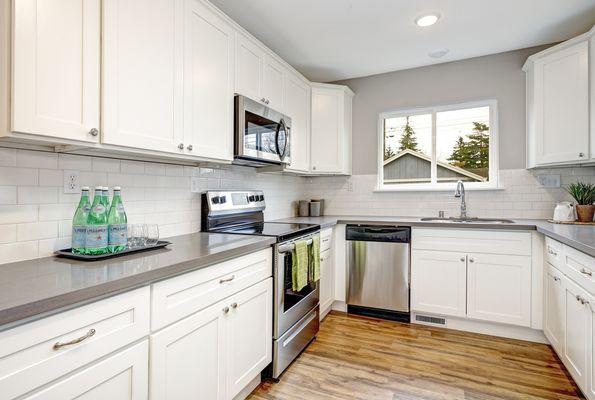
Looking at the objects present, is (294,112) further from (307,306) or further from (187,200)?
(307,306)

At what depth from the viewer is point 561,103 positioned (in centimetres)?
258

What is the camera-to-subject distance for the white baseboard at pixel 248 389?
1784mm

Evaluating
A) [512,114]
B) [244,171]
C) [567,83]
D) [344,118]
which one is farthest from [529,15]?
[244,171]

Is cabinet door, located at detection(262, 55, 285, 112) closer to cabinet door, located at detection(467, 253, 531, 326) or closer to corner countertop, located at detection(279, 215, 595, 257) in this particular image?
corner countertop, located at detection(279, 215, 595, 257)

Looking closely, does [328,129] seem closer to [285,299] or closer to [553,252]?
[285,299]

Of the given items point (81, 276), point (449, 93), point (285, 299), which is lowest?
point (285, 299)

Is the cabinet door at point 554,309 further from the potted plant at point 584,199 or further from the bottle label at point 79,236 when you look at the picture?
the bottle label at point 79,236

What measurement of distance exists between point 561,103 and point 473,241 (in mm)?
1304

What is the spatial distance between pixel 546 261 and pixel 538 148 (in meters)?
0.98

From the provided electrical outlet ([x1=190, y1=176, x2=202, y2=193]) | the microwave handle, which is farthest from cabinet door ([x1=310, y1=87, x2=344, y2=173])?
electrical outlet ([x1=190, y1=176, x2=202, y2=193])

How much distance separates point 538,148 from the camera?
274 cm

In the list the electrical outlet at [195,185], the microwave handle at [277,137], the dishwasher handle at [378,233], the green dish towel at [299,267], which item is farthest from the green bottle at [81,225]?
the dishwasher handle at [378,233]

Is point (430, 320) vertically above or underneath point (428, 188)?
underneath

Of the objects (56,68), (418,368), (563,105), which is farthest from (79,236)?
(563,105)
